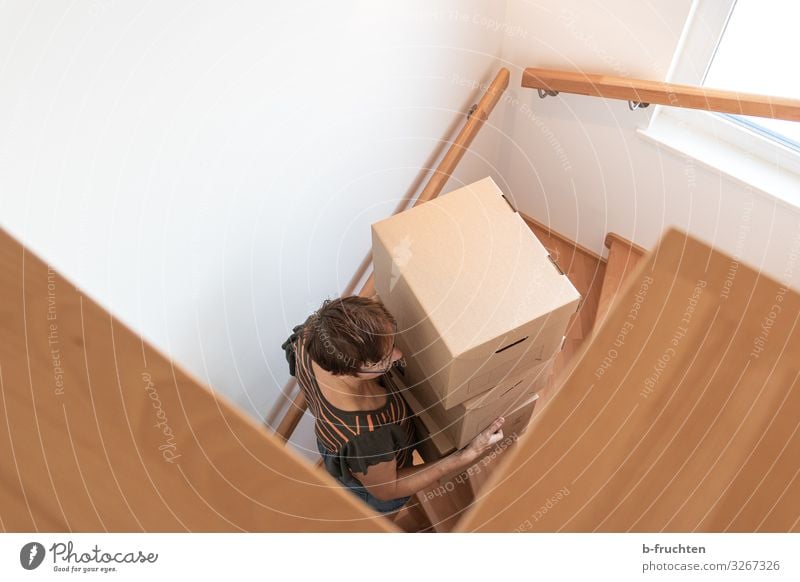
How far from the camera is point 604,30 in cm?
186

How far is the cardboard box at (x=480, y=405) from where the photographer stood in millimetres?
1619

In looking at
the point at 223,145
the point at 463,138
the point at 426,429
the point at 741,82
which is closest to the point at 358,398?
the point at 426,429

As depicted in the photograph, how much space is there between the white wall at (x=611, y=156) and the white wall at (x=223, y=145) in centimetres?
22

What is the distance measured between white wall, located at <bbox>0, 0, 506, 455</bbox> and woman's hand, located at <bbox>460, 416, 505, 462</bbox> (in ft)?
1.93

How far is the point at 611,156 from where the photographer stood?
2.19 meters

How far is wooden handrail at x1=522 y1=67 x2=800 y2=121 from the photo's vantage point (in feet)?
5.20

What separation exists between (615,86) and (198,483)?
1.87 metres

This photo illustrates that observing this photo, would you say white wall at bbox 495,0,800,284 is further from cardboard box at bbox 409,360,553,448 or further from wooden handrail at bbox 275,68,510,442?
cardboard box at bbox 409,360,553,448

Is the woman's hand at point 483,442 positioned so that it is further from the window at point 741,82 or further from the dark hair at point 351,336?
the window at point 741,82

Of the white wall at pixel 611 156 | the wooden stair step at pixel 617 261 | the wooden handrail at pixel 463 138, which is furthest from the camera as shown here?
the wooden stair step at pixel 617 261

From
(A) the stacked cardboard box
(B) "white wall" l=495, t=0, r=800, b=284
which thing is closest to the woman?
(A) the stacked cardboard box

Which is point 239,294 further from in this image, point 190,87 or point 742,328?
point 742,328

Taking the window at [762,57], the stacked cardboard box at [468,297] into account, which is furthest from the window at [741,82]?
the stacked cardboard box at [468,297]

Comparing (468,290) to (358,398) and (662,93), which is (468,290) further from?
(662,93)
